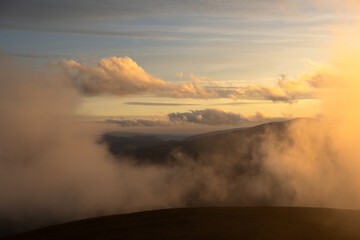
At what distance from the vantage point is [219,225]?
35531 mm

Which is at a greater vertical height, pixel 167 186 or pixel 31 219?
pixel 167 186

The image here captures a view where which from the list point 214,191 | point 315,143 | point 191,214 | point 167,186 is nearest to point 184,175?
point 167,186

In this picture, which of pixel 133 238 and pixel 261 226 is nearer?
pixel 133 238

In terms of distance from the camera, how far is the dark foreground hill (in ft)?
107

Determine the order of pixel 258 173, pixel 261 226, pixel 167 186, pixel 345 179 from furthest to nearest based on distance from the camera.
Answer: pixel 167 186 < pixel 258 173 < pixel 345 179 < pixel 261 226

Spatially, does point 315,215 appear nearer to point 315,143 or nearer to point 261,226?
point 261,226

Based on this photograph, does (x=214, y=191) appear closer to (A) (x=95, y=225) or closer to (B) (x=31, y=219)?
(B) (x=31, y=219)

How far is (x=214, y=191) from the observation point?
500 feet

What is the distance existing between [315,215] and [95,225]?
24810 millimetres

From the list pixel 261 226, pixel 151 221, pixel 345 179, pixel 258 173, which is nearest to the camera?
pixel 261 226

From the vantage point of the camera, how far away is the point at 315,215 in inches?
1559

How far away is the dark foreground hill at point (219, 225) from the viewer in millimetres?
32562

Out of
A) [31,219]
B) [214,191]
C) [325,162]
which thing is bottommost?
[31,219]

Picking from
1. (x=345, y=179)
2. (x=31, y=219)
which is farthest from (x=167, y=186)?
(x=345, y=179)
